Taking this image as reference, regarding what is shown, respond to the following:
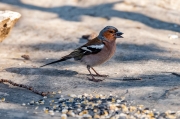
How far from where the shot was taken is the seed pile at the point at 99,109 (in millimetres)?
5090

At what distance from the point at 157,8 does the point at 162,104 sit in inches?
231

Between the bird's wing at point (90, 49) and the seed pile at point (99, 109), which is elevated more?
the bird's wing at point (90, 49)

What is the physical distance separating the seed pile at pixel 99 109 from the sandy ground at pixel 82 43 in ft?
0.56

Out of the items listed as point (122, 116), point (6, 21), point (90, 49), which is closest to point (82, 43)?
point (6, 21)

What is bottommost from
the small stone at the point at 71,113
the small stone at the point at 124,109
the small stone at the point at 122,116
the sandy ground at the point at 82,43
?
the small stone at the point at 71,113

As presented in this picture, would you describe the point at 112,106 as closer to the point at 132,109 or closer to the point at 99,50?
the point at 132,109

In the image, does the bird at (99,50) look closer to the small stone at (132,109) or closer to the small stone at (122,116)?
the small stone at (132,109)

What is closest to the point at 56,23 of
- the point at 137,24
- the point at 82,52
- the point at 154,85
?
the point at 137,24

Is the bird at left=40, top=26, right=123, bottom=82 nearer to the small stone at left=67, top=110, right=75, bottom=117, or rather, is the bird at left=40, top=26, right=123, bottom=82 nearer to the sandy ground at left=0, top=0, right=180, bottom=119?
the sandy ground at left=0, top=0, right=180, bottom=119

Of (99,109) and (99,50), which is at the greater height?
(99,50)

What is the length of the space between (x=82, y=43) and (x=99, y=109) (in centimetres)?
368

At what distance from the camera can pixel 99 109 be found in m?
5.27

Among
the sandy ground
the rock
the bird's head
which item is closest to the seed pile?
the sandy ground

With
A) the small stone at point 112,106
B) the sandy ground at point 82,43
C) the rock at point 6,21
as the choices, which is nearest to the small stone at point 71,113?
the sandy ground at point 82,43
